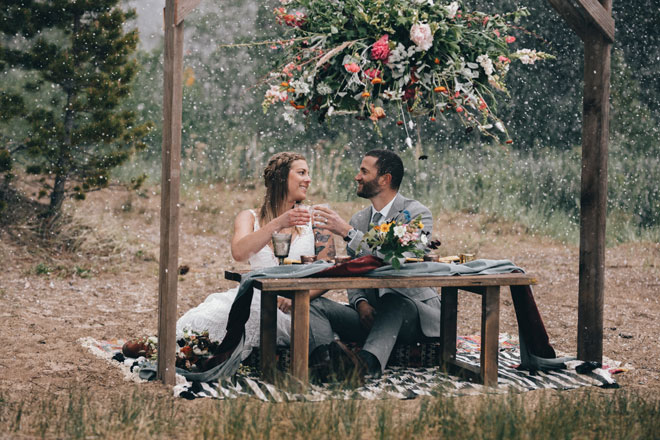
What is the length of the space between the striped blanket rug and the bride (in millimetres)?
320

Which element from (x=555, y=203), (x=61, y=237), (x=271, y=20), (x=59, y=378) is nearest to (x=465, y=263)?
(x=59, y=378)

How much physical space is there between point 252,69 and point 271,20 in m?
1.06

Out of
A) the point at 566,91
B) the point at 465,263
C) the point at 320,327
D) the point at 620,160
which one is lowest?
the point at 320,327

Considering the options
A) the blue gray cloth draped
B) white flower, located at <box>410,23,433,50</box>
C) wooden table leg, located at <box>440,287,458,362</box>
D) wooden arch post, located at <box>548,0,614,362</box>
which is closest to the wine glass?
the blue gray cloth draped

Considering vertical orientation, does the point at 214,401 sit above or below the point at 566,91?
below

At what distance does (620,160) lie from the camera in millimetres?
13109

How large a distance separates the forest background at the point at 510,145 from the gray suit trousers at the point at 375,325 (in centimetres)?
737

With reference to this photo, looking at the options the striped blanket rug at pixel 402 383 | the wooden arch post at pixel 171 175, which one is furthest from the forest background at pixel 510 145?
the wooden arch post at pixel 171 175

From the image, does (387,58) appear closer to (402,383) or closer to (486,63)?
(486,63)

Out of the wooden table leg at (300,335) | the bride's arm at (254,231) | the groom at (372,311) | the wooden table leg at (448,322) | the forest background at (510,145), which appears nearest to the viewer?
the wooden table leg at (300,335)

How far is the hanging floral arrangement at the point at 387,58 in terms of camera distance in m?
4.25

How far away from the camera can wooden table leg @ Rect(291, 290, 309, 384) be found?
14.1 ft

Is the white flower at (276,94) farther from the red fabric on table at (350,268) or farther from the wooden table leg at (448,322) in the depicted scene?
the wooden table leg at (448,322)

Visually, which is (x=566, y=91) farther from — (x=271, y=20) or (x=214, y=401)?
(x=214, y=401)
